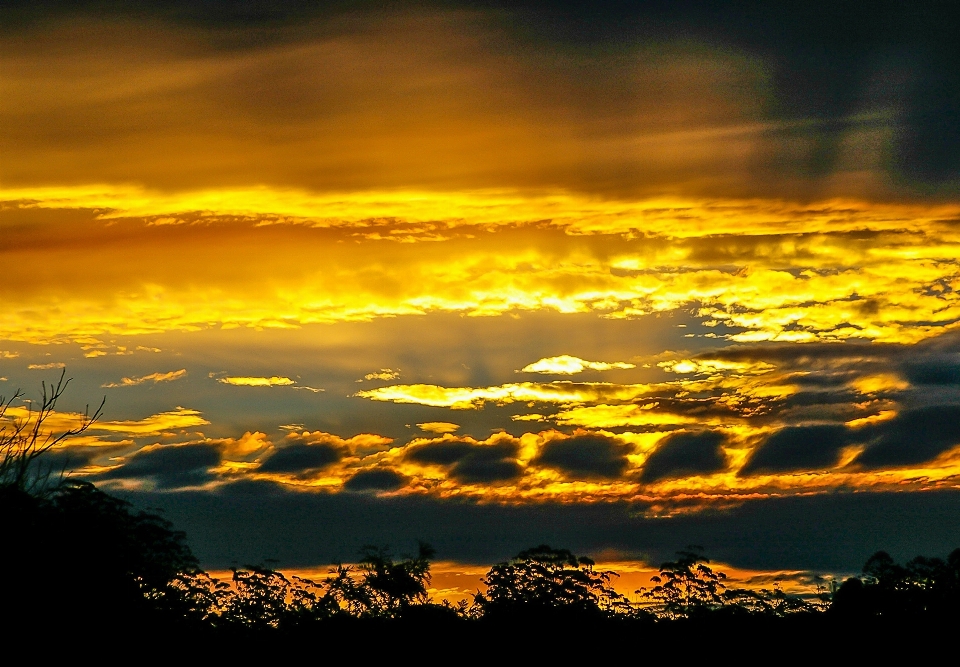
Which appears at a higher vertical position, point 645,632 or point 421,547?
point 421,547

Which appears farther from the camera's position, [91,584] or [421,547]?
[421,547]

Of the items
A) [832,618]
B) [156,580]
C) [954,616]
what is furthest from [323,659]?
[954,616]

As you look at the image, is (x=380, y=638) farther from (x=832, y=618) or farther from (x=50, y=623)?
(x=832, y=618)

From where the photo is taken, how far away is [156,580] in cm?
4081

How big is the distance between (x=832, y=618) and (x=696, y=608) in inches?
219

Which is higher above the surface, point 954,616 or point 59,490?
point 59,490

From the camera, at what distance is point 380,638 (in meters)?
36.9

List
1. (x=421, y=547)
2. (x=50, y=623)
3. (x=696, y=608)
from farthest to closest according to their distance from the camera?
(x=421, y=547) < (x=696, y=608) < (x=50, y=623)

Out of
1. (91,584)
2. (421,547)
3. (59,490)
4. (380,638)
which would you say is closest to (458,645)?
(380,638)

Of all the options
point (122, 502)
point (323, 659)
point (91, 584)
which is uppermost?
point (122, 502)

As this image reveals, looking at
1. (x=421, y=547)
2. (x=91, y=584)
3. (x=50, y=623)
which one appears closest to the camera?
(x=50, y=623)

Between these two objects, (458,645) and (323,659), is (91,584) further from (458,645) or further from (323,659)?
(458,645)

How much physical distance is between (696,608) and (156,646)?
17.6 meters

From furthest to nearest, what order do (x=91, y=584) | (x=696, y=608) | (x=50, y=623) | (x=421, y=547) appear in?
(x=421, y=547), (x=696, y=608), (x=91, y=584), (x=50, y=623)
